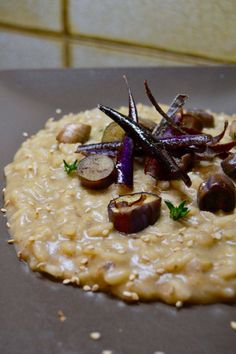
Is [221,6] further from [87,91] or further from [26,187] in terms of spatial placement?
[26,187]

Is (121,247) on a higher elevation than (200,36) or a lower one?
lower

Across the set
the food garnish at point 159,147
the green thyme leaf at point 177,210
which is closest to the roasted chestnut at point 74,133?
the food garnish at point 159,147

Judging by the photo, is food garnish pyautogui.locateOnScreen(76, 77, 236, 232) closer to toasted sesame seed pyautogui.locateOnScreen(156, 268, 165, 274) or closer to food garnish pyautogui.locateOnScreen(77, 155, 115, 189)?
food garnish pyautogui.locateOnScreen(77, 155, 115, 189)

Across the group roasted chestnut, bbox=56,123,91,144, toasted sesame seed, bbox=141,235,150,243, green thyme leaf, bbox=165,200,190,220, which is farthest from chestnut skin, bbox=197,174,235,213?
roasted chestnut, bbox=56,123,91,144

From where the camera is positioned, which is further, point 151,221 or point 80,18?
point 80,18

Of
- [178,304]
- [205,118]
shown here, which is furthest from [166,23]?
[178,304]

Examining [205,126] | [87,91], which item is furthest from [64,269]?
[87,91]
